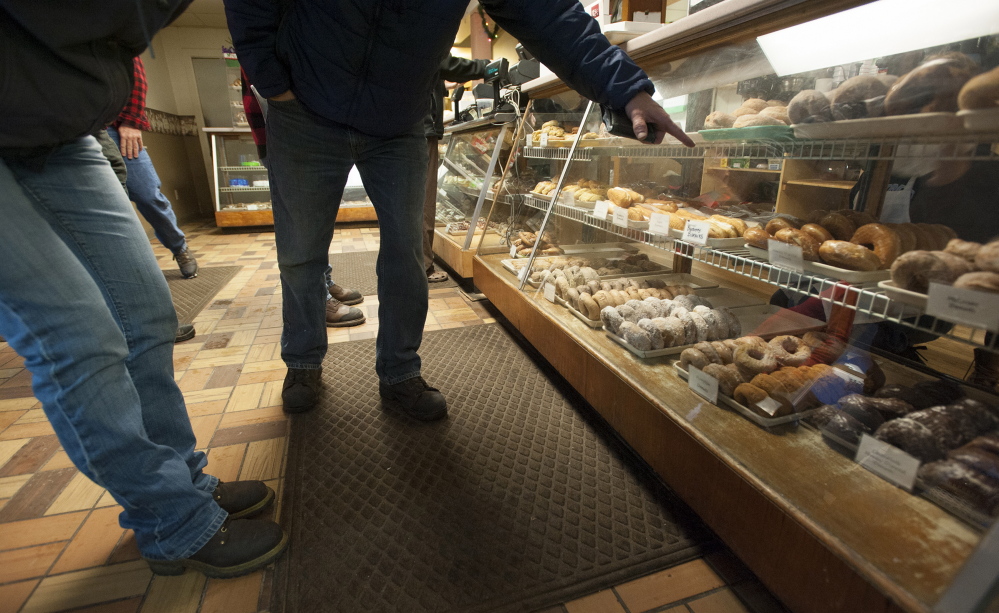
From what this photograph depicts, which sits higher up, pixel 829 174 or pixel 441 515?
pixel 829 174

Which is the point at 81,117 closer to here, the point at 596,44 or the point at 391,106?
the point at 391,106

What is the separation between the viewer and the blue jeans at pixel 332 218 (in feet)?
4.82

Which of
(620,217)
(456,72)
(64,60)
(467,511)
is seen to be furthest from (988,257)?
(456,72)

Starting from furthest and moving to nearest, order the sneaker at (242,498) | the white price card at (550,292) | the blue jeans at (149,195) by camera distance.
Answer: the blue jeans at (149,195) → the white price card at (550,292) → the sneaker at (242,498)

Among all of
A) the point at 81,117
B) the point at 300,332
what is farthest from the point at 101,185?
the point at 300,332

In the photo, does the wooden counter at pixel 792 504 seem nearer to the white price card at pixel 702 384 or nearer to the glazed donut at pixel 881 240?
the white price card at pixel 702 384

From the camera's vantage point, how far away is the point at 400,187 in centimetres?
158

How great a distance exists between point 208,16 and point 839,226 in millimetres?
8236

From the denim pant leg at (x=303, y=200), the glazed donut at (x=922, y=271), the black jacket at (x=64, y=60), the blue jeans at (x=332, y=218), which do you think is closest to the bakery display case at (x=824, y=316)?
the glazed donut at (x=922, y=271)

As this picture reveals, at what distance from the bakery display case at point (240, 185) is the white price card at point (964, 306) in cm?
558

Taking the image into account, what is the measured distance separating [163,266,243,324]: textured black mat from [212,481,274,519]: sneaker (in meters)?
1.90

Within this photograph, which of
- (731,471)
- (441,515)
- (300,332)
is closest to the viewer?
(731,471)

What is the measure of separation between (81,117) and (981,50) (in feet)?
5.16

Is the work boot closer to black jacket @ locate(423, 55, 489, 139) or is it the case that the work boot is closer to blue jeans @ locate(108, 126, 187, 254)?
black jacket @ locate(423, 55, 489, 139)
